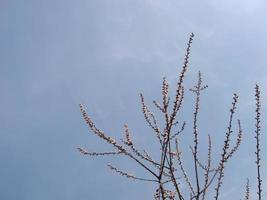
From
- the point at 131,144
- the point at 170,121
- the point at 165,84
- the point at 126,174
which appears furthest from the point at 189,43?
the point at 126,174

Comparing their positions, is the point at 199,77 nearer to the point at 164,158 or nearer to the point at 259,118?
the point at 259,118

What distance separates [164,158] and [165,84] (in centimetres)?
142

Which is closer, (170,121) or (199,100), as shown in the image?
(170,121)

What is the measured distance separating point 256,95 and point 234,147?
866 millimetres

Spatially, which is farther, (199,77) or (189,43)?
(199,77)

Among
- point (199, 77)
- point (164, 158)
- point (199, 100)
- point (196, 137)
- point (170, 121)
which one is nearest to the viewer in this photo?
point (164, 158)

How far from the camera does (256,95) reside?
19.1ft

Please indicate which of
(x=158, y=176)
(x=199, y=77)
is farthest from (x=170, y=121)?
(x=199, y=77)

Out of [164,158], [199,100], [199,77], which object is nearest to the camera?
[164,158]

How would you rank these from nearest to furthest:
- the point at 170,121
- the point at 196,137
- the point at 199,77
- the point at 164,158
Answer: the point at 164,158
the point at 170,121
the point at 196,137
the point at 199,77

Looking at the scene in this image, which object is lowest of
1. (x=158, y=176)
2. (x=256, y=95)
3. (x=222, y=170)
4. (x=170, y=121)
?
(x=158, y=176)

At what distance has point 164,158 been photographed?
16.8 feet

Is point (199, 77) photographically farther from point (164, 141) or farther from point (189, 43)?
point (164, 141)

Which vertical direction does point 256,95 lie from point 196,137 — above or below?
above
